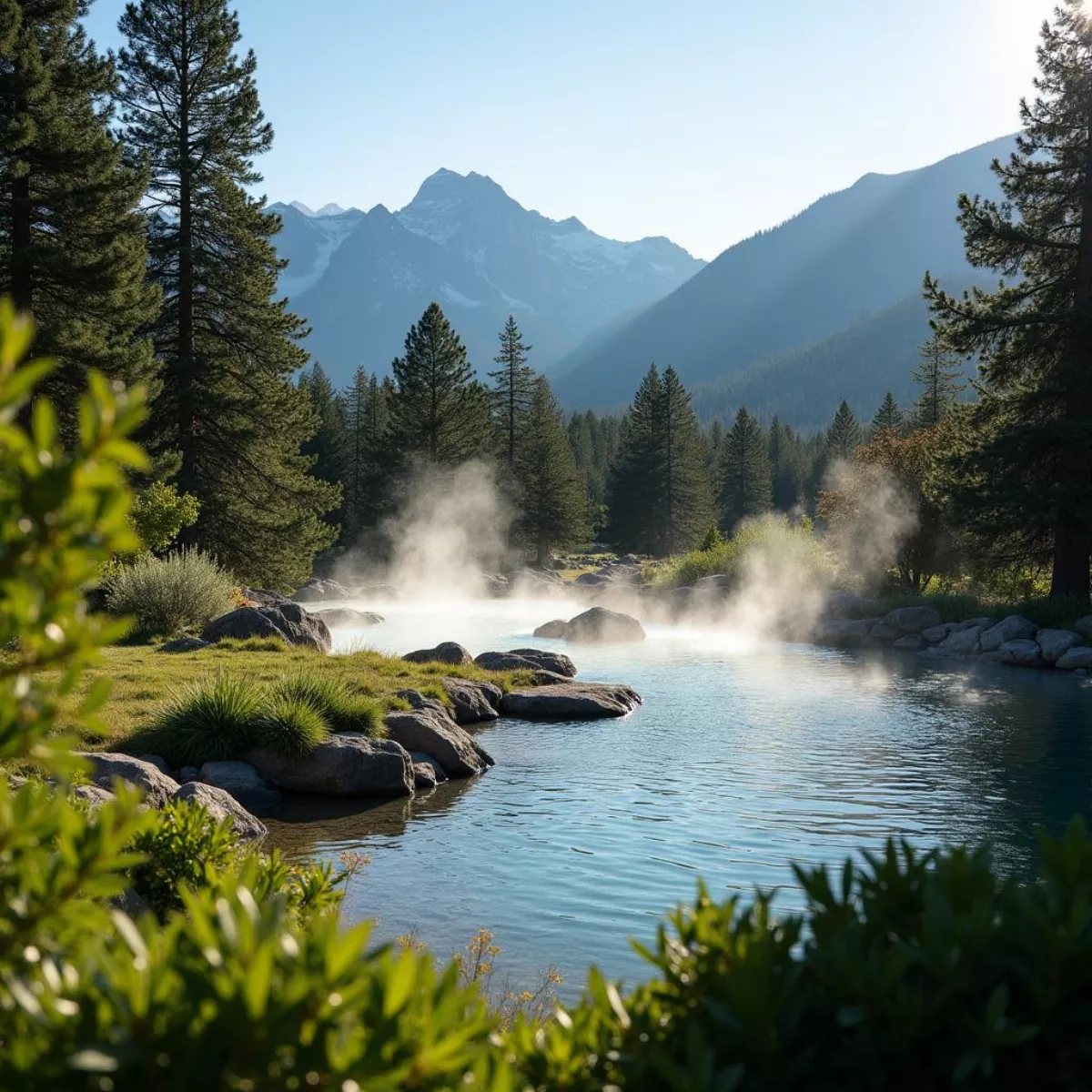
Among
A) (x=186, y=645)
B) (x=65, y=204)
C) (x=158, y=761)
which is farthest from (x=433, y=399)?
(x=158, y=761)

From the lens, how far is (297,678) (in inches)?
524

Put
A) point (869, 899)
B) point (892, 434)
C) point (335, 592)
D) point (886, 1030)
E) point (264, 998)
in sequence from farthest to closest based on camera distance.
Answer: point (335, 592)
point (892, 434)
point (869, 899)
point (886, 1030)
point (264, 998)

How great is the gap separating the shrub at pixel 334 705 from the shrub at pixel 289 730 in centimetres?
61

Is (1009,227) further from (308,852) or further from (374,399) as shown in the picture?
(374,399)

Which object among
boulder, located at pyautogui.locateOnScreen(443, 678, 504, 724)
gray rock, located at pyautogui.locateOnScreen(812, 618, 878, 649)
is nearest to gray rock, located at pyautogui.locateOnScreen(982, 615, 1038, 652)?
gray rock, located at pyautogui.locateOnScreen(812, 618, 878, 649)

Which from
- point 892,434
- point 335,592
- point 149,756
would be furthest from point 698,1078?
point 335,592

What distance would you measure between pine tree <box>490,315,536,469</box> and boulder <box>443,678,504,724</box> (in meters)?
48.8

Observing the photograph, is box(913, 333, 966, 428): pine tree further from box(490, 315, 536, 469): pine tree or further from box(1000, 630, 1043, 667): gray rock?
box(1000, 630, 1043, 667): gray rock

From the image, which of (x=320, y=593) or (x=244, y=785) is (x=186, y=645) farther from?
(x=320, y=593)

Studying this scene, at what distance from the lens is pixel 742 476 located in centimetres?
8431

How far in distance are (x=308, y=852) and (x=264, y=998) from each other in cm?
838

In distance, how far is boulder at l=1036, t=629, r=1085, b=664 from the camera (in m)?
23.0

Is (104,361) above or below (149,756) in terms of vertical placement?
above

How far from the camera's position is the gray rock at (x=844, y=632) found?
28.7m
